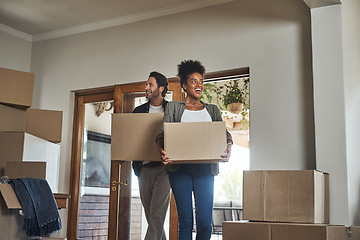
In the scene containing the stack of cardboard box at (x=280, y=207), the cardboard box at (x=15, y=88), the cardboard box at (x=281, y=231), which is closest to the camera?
the cardboard box at (x=281, y=231)

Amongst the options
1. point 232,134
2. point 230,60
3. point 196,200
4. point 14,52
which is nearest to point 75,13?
point 14,52

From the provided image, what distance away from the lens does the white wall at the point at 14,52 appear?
507cm

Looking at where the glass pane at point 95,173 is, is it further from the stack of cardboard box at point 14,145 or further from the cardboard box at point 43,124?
the stack of cardboard box at point 14,145

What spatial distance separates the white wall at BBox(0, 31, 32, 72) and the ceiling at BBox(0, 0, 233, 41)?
94 mm

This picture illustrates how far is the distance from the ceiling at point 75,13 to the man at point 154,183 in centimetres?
142

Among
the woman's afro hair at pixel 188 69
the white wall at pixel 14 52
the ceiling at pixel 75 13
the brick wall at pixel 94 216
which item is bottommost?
the brick wall at pixel 94 216

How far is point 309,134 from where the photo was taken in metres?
3.58

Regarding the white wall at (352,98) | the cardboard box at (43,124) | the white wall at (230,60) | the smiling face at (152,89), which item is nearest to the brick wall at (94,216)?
the white wall at (230,60)

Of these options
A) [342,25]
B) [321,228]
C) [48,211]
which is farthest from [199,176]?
[342,25]

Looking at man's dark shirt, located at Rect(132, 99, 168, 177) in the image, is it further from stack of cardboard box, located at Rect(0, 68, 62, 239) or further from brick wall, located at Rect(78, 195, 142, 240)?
brick wall, located at Rect(78, 195, 142, 240)

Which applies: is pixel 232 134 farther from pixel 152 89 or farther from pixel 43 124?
pixel 152 89

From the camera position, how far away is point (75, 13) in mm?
4672

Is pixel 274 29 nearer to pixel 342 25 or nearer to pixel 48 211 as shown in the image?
pixel 342 25

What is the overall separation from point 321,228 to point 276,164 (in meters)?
1.29
